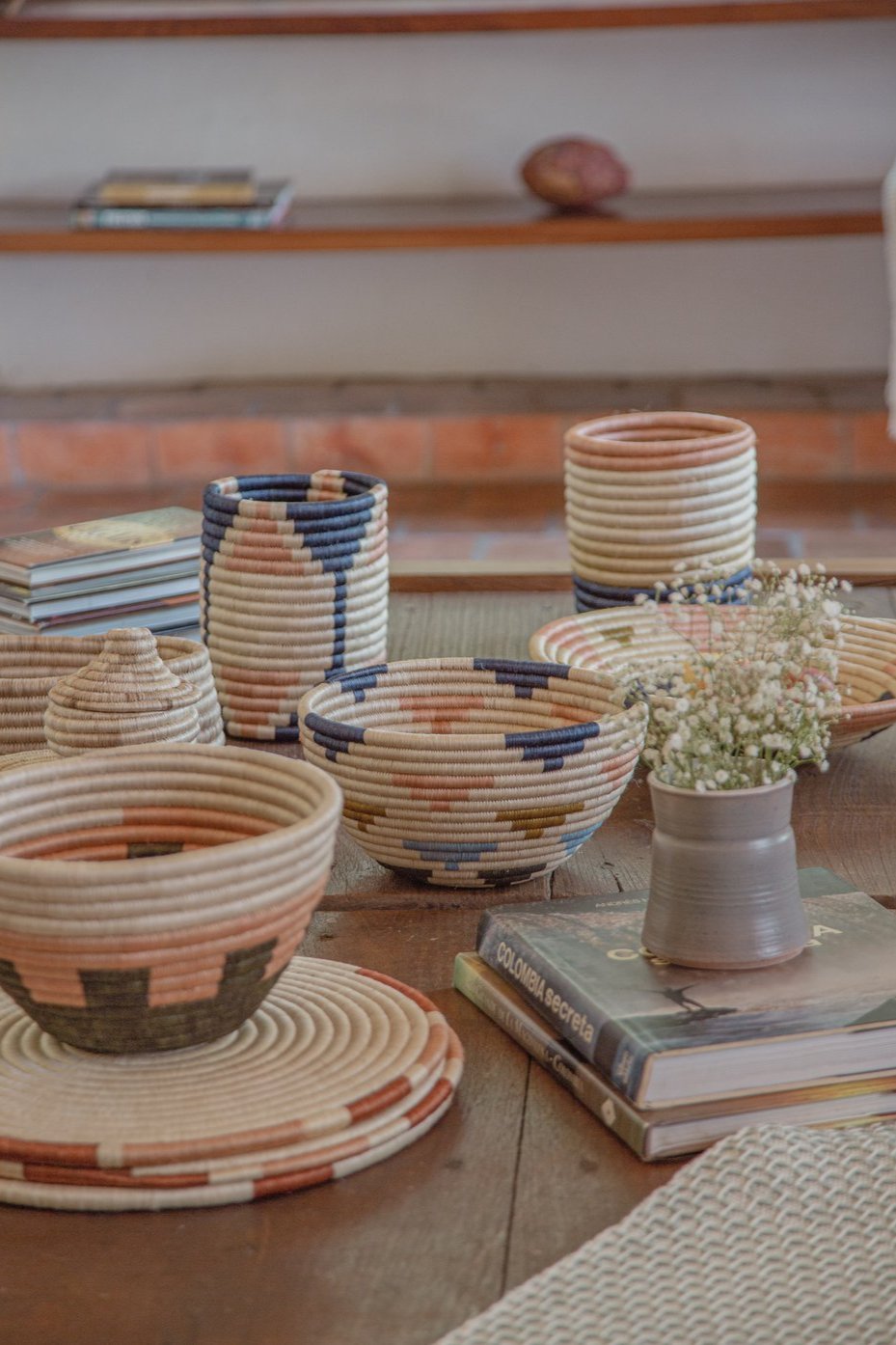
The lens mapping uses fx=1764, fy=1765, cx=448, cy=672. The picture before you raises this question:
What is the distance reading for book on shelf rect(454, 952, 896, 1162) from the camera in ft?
2.39

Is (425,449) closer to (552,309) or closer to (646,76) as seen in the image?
(552,309)

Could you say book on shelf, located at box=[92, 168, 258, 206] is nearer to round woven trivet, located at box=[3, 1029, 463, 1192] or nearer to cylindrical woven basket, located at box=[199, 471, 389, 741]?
cylindrical woven basket, located at box=[199, 471, 389, 741]

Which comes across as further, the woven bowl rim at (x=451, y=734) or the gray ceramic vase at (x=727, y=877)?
the woven bowl rim at (x=451, y=734)

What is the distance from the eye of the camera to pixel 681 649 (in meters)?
1.38

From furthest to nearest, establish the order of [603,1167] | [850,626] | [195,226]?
[195,226] → [850,626] → [603,1167]

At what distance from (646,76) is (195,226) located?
0.92 metres

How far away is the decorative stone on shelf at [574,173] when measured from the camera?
123 inches

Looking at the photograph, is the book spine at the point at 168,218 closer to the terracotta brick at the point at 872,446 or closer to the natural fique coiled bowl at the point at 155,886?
the terracotta brick at the point at 872,446

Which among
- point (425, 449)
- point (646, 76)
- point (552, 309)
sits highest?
point (646, 76)

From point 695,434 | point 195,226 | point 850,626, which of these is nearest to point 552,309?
point 195,226

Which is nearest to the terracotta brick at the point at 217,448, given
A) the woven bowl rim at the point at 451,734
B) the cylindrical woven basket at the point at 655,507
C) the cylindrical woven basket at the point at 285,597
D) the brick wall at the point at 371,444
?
the brick wall at the point at 371,444

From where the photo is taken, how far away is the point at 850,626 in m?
1.34

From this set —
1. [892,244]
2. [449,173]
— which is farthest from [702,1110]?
[449,173]

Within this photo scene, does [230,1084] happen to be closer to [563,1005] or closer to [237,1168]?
[237,1168]
